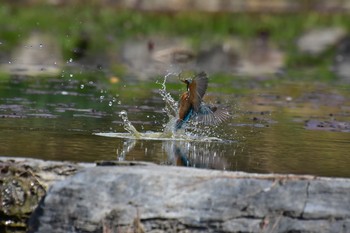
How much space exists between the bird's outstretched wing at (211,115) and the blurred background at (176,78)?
0.35 feet

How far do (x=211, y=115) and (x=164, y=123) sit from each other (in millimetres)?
682

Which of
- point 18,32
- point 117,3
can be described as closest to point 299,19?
point 117,3

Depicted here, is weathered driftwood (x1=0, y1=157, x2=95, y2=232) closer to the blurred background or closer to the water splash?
the blurred background

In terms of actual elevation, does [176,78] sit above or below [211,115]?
above

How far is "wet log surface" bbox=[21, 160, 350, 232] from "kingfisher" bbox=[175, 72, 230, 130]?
7.53 ft

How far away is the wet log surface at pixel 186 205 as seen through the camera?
4.90 m

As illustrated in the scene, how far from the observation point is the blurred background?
671 centimetres

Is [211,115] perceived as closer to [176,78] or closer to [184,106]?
[184,106]

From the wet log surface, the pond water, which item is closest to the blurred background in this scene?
the pond water

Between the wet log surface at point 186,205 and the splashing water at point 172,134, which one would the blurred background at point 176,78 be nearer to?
the splashing water at point 172,134

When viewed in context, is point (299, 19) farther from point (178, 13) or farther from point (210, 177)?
point (210, 177)

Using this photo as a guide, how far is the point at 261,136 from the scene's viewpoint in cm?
768

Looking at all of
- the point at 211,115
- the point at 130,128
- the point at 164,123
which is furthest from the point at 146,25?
the point at 130,128

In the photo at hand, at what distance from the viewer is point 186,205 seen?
492 cm
